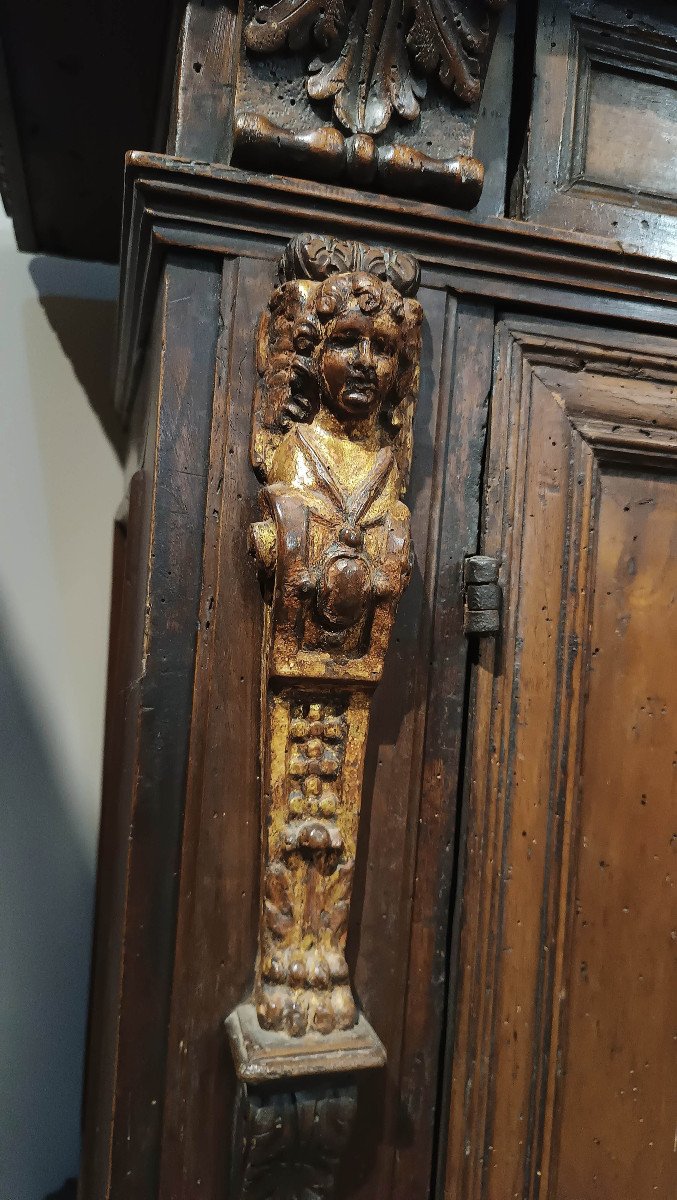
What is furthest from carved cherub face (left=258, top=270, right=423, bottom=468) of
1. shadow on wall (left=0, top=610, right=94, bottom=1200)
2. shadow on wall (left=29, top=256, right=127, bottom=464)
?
shadow on wall (left=0, top=610, right=94, bottom=1200)

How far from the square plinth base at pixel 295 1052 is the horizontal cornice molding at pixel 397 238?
755 mm

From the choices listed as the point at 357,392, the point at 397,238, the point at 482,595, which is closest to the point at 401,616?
the point at 482,595

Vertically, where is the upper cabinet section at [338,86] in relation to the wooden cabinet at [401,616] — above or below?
above

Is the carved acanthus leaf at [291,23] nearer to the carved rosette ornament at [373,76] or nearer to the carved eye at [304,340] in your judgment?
the carved rosette ornament at [373,76]

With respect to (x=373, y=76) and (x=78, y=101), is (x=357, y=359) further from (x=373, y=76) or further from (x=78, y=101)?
(x=78, y=101)

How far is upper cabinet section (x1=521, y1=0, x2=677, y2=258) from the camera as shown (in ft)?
2.86

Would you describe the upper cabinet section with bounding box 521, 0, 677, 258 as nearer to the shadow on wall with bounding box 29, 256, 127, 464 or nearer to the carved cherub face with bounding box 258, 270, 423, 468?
the carved cherub face with bounding box 258, 270, 423, 468

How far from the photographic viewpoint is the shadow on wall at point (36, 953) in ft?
4.44

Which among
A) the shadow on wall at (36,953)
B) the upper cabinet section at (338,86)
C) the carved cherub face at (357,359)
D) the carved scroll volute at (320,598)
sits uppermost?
the upper cabinet section at (338,86)

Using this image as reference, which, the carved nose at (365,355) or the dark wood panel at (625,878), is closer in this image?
the carved nose at (365,355)

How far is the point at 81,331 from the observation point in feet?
4.71

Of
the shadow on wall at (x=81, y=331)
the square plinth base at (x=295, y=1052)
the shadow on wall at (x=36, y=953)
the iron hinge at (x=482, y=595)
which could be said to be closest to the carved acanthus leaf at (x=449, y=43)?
the iron hinge at (x=482, y=595)

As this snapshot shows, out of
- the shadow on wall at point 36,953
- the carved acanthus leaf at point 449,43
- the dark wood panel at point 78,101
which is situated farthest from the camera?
the shadow on wall at point 36,953

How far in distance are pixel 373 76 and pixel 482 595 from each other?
1.80 ft
